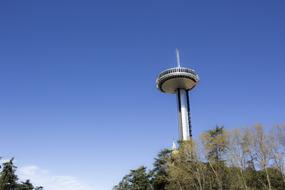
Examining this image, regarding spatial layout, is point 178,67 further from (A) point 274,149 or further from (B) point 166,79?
(A) point 274,149

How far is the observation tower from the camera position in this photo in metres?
75.8

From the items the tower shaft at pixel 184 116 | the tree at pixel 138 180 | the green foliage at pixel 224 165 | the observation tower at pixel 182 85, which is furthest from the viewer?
the observation tower at pixel 182 85

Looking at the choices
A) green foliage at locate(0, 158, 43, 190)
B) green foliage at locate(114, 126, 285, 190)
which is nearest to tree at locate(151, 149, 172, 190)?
green foliage at locate(114, 126, 285, 190)

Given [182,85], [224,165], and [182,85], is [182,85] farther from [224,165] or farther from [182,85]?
[224,165]

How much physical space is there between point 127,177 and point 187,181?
1252cm

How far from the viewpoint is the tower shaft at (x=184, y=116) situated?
245ft

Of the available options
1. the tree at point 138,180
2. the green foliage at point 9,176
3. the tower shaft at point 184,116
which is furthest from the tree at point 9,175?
the tower shaft at point 184,116

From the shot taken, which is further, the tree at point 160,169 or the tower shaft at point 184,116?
the tower shaft at point 184,116

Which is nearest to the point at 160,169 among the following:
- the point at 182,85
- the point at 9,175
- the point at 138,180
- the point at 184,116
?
the point at 138,180

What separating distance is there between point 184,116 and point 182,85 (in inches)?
371

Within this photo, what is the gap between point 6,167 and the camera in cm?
5097

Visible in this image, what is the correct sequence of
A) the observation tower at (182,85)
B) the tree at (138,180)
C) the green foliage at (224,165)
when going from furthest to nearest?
the observation tower at (182,85) → the tree at (138,180) → the green foliage at (224,165)

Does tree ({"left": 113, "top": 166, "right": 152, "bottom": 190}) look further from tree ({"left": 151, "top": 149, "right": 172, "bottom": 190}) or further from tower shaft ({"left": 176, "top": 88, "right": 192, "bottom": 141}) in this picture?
tower shaft ({"left": 176, "top": 88, "right": 192, "bottom": 141})

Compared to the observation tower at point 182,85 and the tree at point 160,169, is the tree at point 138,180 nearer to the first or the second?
the tree at point 160,169
